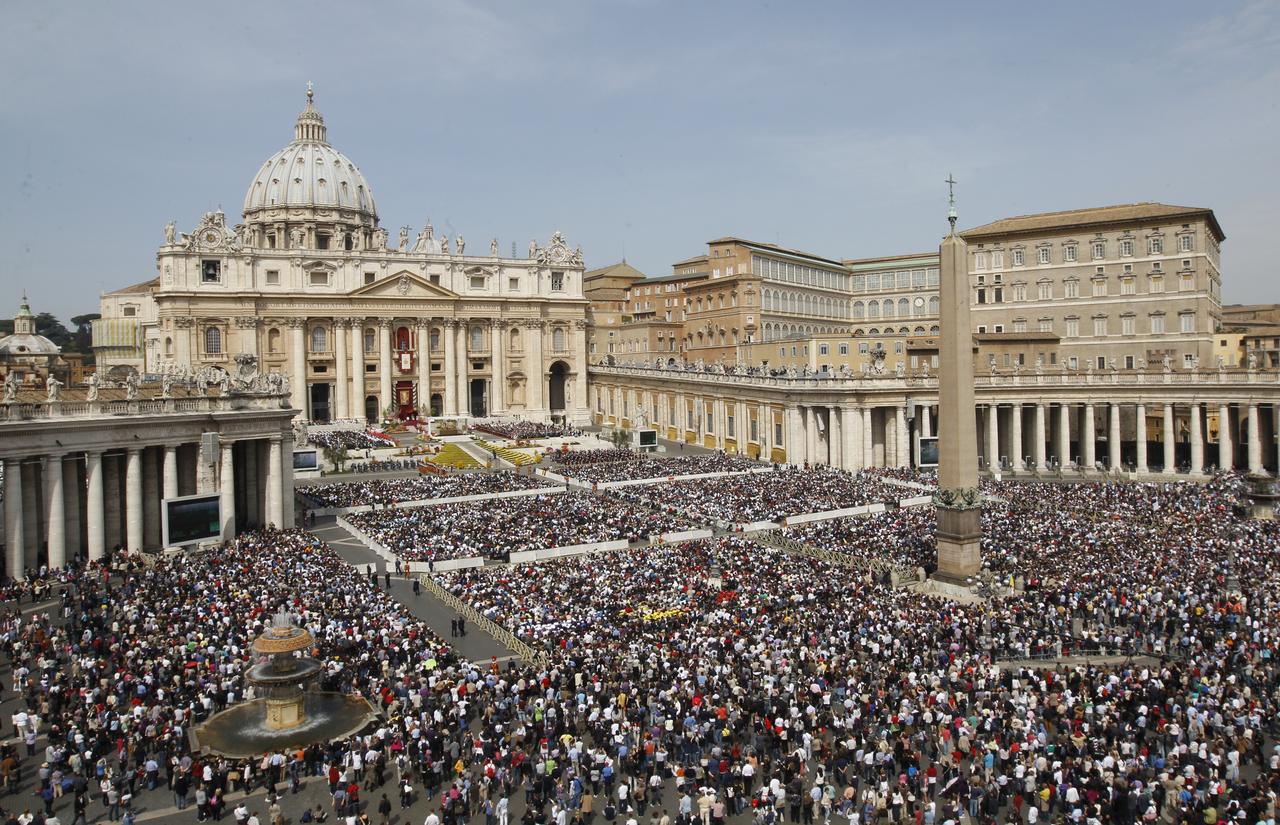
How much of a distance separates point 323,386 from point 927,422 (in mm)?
56990

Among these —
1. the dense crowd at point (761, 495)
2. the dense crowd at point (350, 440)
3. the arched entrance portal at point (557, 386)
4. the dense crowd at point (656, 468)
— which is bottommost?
the dense crowd at point (761, 495)

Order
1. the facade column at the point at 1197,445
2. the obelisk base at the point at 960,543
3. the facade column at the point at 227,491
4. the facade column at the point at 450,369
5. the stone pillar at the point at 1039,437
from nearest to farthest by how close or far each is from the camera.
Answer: the obelisk base at the point at 960,543, the facade column at the point at 227,491, the facade column at the point at 1197,445, the stone pillar at the point at 1039,437, the facade column at the point at 450,369

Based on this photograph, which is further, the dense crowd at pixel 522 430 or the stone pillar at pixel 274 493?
the dense crowd at pixel 522 430

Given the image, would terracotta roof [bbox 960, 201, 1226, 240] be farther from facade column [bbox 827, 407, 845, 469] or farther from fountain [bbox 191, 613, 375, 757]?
fountain [bbox 191, 613, 375, 757]

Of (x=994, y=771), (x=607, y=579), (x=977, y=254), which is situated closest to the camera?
(x=994, y=771)

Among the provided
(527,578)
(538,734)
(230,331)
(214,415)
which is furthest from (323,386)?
(538,734)

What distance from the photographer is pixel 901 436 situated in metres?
58.2

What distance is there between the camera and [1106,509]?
39.3 meters

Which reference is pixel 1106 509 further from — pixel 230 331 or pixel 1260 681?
pixel 230 331

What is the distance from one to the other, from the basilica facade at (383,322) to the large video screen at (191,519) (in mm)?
49071

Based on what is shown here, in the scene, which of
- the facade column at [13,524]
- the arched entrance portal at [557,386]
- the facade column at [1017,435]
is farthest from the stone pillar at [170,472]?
the arched entrance portal at [557,386]

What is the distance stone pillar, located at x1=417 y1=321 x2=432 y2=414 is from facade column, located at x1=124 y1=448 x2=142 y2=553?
55759 millimetres

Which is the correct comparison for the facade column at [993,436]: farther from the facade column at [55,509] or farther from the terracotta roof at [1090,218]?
the facade column at [55,509]

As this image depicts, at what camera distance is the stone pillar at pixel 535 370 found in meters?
98.0
